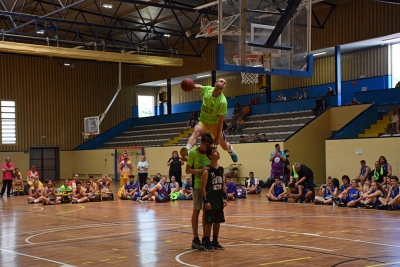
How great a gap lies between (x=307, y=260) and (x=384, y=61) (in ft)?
73.9

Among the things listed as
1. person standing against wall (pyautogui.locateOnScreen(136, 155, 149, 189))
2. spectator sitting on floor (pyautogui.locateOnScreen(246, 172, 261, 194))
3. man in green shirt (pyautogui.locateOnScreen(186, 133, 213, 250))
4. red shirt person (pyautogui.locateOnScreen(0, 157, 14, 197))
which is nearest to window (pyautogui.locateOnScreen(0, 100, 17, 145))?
red shirt person (pyautogui.locateOnScreen(0, 157, 14, 197))

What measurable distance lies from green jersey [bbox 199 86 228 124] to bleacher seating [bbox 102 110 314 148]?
52.2ft

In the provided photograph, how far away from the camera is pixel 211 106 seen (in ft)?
30.1

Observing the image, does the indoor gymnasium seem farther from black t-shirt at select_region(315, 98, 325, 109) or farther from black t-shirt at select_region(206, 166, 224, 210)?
black t-shirt at select_region(315, 98, 325, 109)

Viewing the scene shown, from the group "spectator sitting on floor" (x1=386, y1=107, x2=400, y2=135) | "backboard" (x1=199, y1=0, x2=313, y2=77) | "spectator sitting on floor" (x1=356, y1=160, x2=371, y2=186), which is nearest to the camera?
"backboard" (x1=199, y1=0, x2=313, y2=77)

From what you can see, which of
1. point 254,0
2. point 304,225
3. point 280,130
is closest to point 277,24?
point 254,0

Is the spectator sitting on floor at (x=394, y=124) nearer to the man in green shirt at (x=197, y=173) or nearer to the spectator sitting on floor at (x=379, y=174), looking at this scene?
the spectator sitting on floor at (x=379, y=174)

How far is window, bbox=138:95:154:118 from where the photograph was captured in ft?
137

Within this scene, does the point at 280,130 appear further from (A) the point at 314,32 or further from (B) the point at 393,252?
(B) the point at 393,252

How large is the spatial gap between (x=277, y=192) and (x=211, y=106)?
9.45 metres

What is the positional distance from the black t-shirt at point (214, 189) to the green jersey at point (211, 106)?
117 cm

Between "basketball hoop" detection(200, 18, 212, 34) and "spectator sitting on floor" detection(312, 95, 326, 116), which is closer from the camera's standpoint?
"basketball hoop" detection(200, 18, 212, 34)

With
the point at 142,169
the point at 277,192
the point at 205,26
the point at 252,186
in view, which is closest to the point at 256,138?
the point at 252,186

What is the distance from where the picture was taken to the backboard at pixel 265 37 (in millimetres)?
13445
